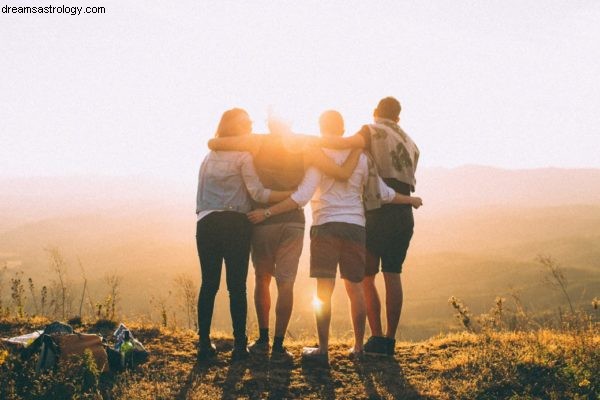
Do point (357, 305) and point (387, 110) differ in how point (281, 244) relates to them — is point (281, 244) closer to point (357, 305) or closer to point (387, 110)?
point (357, 305)

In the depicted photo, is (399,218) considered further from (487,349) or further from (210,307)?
(210,307)

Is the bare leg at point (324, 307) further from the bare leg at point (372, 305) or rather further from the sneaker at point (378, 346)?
the sneaker at point (378, 346)

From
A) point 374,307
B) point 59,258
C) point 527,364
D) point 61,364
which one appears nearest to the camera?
point 61,364

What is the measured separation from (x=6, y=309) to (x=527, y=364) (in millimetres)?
6497

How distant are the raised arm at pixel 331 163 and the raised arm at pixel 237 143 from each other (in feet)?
1.72

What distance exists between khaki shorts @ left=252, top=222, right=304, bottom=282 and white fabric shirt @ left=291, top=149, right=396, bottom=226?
10.3 inches

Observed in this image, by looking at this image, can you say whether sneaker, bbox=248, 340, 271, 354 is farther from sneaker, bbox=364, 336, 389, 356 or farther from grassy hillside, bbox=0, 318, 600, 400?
sneaker, bbox=364, 336, 389, 356

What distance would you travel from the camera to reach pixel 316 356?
5.16 metres

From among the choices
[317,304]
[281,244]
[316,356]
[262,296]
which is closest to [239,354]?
[262,296]

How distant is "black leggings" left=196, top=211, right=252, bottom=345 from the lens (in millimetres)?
4918

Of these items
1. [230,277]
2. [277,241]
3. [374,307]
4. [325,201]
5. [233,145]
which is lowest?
[374,307]

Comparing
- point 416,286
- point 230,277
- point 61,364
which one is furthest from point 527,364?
point 416,286

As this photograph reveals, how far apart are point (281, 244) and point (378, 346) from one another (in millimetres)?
1610

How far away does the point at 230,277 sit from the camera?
5.06 metres
